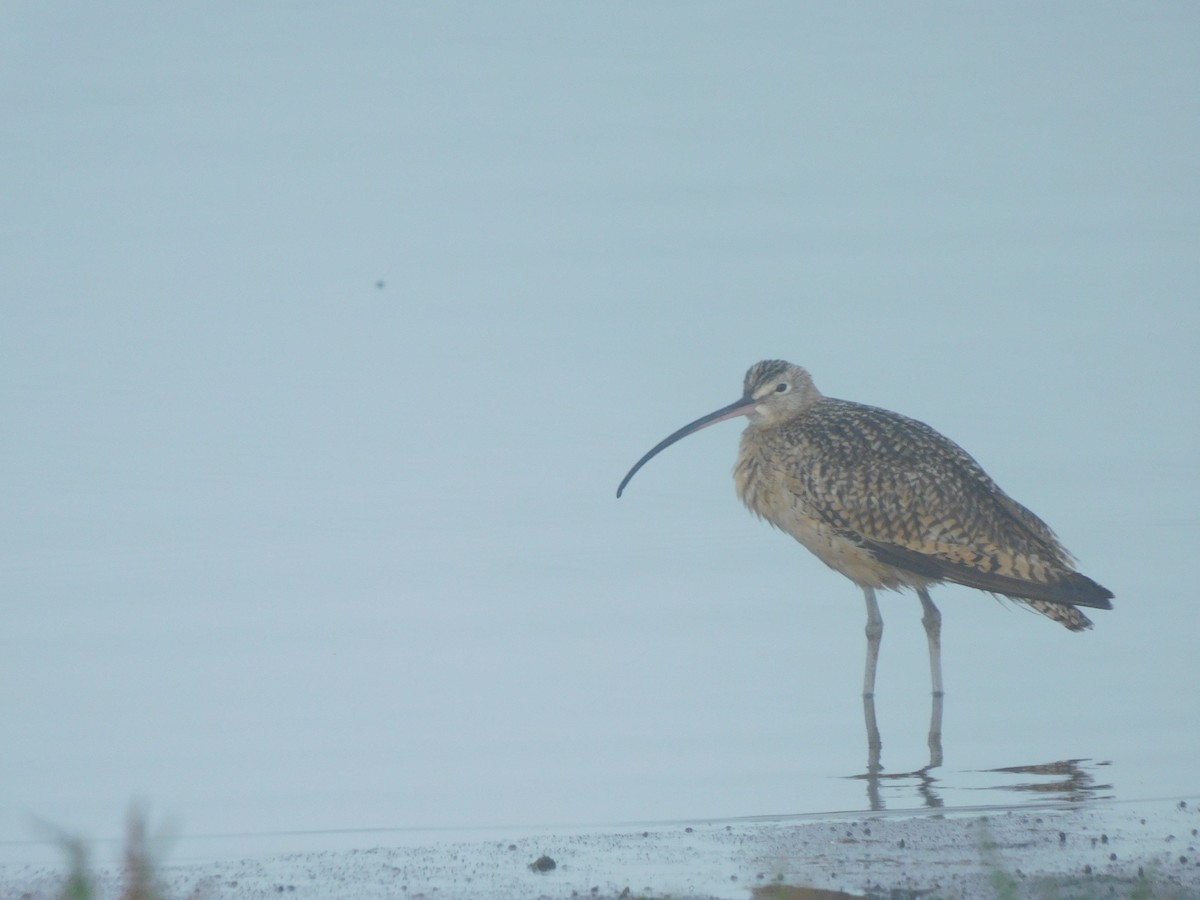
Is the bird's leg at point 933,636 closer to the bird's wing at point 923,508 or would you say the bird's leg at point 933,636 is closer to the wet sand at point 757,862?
the bird's wing at point 923,508

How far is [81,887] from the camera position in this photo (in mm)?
2723

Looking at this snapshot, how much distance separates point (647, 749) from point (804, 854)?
6.19 ft

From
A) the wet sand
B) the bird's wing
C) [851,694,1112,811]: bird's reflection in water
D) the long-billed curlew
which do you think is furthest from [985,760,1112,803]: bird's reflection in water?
the bird's wing

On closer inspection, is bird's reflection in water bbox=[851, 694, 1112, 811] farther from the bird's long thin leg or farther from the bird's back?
the bird's back

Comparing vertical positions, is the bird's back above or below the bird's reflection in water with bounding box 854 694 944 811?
above

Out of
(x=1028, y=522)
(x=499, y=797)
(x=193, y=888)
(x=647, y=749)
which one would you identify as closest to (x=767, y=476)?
(x=1028, y=522)

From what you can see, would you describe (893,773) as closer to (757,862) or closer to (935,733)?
(935,733)

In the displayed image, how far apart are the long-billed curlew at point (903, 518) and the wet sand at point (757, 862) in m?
2.13

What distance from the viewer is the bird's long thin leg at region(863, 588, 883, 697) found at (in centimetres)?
802

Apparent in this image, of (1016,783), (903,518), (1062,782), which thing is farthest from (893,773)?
(903,518)

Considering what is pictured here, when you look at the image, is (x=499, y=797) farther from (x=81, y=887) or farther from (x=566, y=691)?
(x=81, y=887)

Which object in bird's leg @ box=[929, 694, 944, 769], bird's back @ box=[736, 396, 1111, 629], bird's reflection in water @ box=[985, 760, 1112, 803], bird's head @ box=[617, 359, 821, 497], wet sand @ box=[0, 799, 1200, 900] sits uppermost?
bird's head @ box=[617, 359, 821, 497]

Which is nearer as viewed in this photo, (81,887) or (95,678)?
(81,887)

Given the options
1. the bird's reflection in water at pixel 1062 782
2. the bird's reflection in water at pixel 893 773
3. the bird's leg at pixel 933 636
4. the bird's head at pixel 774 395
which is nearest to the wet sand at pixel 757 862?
the bird's reflection in water at pixel 1062 782
